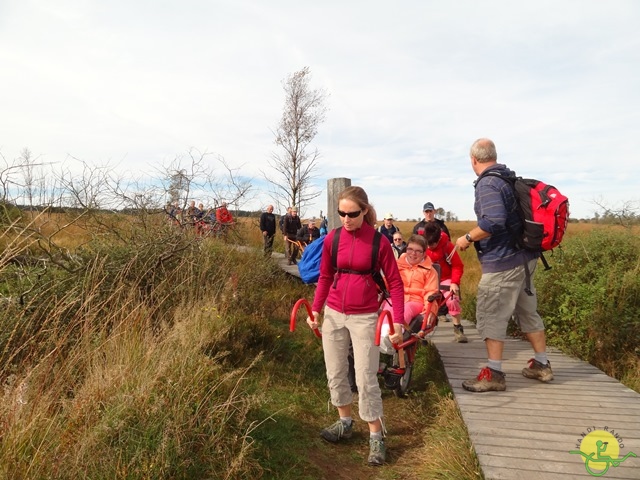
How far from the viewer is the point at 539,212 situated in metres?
3.22

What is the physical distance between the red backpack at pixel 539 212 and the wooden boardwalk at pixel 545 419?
1267 millimetres

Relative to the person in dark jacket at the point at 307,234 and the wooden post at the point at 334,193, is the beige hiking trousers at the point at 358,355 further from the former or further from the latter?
the person in dark jacket at the point at 307,234

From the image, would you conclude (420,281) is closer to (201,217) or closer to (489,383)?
(489,383)

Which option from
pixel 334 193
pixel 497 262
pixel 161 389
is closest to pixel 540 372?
pixel 497 262

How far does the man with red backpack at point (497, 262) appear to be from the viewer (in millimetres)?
3283

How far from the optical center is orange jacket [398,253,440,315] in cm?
447

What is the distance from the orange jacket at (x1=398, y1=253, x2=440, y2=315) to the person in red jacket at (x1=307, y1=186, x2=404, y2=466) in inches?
59.5

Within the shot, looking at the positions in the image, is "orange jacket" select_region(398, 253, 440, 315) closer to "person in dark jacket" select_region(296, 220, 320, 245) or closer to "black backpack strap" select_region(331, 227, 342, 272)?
"black backpack strap" select_region(331, 227, 342, 272)

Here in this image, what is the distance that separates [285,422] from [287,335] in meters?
2.33

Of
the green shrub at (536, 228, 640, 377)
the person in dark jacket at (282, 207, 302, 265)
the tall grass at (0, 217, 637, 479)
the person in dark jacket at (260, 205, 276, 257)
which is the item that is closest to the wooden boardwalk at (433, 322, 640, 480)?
the tall grass at (0, 217, 637, 479)

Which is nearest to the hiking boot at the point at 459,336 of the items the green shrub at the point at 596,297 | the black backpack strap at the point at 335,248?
the green shrub at the point at 596,297

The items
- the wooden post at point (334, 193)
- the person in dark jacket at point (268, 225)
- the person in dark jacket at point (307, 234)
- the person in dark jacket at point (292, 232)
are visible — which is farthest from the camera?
the person in dark jacket at point (268, 225)

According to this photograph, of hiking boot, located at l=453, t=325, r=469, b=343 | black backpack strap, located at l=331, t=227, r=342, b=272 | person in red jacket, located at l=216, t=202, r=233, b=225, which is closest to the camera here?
black backpack strap, located at l=331, t=227, r=342, b=272

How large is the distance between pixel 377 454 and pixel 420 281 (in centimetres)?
195
